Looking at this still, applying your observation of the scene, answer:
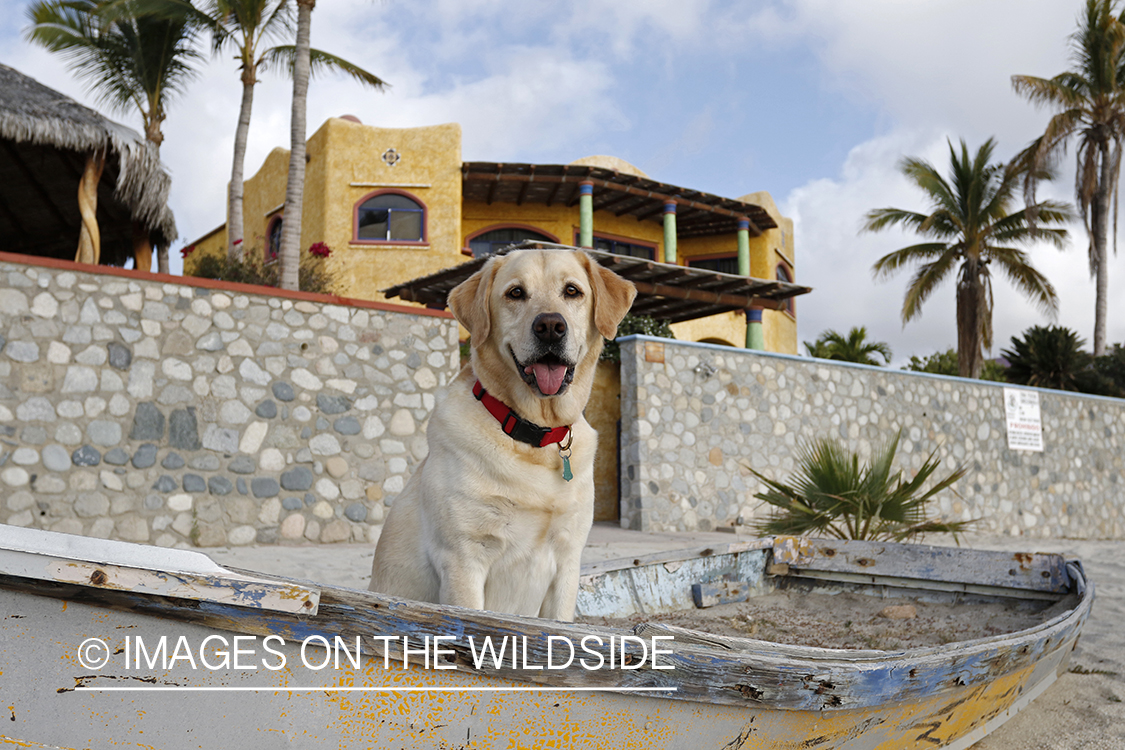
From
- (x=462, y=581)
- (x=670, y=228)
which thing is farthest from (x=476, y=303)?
(x=670, y=228)

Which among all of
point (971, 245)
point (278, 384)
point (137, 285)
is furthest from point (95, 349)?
point (971, 245)

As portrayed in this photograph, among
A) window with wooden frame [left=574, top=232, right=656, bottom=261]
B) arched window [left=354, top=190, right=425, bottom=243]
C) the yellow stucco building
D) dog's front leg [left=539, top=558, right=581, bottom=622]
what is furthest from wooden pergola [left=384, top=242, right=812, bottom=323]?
dog's front leg [left=539, top=558, right=581, bottom=622]

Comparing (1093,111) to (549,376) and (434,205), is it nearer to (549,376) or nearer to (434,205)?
(434,205)

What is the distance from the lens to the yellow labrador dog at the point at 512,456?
213cm

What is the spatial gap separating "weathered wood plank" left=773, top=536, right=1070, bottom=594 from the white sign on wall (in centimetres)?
1107

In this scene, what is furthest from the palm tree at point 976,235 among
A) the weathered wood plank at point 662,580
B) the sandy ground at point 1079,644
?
the weathered wood plank at point 662,580

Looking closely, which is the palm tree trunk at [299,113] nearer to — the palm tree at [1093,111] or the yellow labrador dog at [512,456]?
the yellow labrador dog at [512,456]

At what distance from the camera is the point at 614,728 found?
1.52 meters

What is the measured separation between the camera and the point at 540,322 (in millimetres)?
2211

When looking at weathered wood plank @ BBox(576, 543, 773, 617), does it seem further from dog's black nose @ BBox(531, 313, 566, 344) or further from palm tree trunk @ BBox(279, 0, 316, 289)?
palm tree trunk @ BBox(279, 0, 316, 289)

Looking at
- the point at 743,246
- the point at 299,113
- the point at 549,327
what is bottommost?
the point at 549,327

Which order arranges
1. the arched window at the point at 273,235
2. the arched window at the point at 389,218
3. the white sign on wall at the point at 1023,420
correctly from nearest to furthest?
1. the white sign on wall at the point at 1023,420
2. the arched window at the point at 389,218
3. the arched window at the point at 273,235

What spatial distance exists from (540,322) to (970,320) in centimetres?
2100

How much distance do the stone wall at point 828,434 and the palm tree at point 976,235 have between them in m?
5.22
